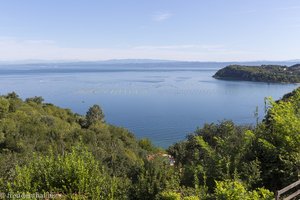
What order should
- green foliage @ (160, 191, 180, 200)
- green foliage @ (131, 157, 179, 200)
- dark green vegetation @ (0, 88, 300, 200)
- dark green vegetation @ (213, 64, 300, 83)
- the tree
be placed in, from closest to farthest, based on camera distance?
green foliage @ (160, 191, 180, 200)
dark green vegetation @ (0, 88, 300, 200)
green foliage @ (131, 157, 179, 200)
the tree
dark green vegetation @ (213, 64, 300, 83)

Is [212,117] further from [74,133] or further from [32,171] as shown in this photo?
[32,171]

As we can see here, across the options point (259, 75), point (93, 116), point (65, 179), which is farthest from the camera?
point (259, 75)

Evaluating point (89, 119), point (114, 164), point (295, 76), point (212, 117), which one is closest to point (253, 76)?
point (295, 76)

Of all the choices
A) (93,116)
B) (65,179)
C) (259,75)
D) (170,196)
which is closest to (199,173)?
(170,196)

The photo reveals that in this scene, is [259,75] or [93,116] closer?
[93,116]

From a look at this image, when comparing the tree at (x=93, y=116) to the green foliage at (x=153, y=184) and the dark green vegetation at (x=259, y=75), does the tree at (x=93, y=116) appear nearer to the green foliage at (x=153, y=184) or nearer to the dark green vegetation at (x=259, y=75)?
the green foliage at (x=153, y=184)

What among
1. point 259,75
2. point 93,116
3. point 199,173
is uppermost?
point 199,173

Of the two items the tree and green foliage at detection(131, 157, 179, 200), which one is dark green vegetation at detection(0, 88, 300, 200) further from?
the tree

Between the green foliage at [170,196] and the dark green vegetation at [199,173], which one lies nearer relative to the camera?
the green foliage at [170,196]

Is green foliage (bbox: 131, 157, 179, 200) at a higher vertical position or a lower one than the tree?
higher

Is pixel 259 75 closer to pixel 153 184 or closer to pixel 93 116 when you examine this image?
pixel 93 116

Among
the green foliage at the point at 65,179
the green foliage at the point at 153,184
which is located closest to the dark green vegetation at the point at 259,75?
the green foliage at the point at 153,184

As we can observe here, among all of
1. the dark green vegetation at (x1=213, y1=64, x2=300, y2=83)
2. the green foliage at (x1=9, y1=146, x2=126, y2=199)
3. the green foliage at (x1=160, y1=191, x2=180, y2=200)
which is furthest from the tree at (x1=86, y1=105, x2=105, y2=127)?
the dark green vegetation at (x1=213, y1=64, x2=300, y2=83)

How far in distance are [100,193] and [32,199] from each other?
3.97ft
